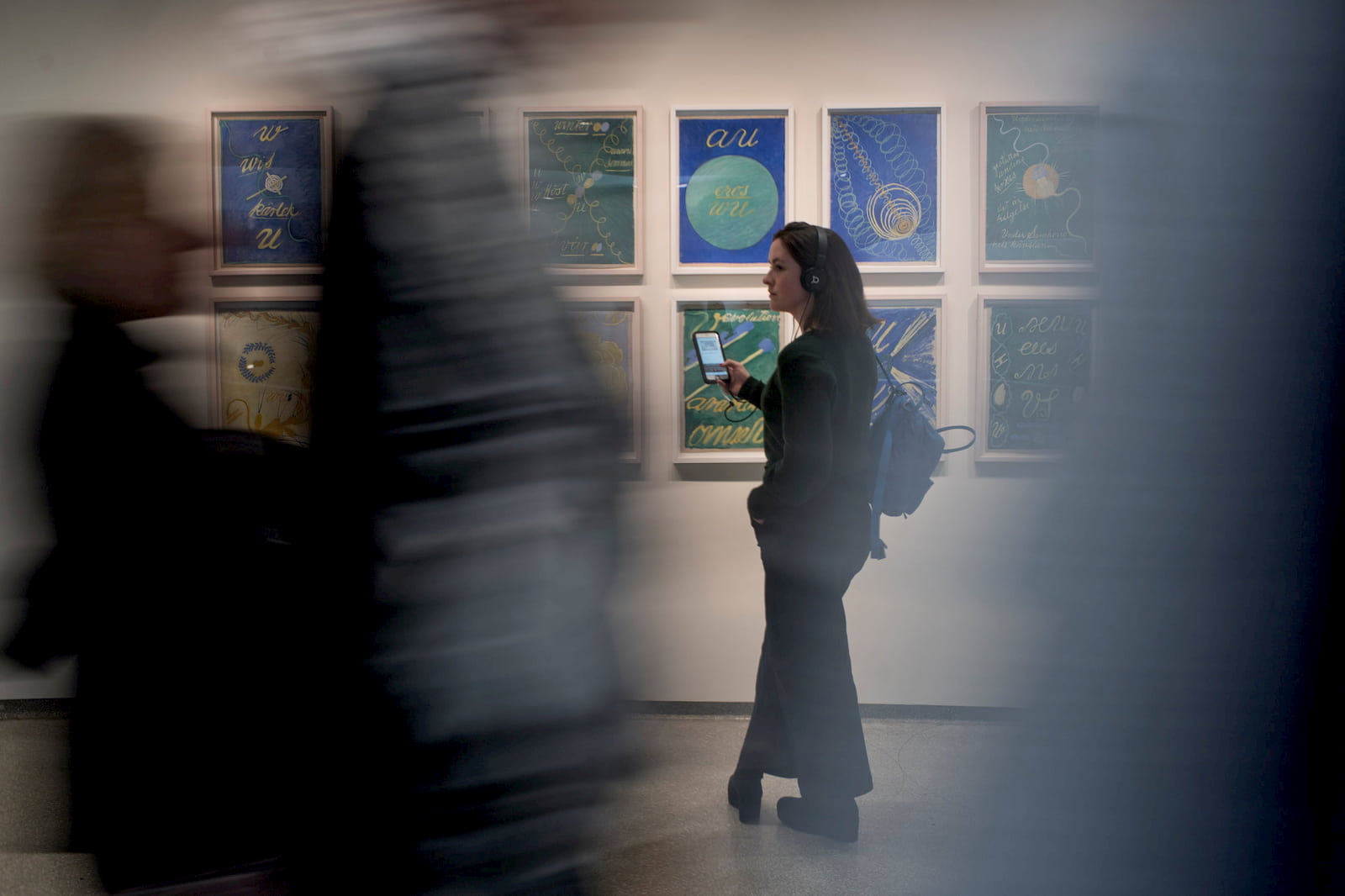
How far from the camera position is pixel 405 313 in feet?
1.70

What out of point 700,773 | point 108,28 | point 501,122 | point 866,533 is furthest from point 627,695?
point 108,28

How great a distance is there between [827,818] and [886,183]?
1.89m

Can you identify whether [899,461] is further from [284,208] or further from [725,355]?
[284,208]

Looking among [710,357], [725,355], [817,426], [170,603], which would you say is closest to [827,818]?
[817,426]

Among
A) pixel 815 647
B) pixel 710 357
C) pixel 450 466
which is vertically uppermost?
pixel 710 357

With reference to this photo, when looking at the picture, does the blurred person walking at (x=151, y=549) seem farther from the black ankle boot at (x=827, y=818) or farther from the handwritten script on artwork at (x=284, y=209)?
the black ankle boot at (x=827, y=818)

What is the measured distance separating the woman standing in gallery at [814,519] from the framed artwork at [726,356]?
0.67m

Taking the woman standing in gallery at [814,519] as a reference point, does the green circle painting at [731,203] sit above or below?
above

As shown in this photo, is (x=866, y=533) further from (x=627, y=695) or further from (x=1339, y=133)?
(x=1339, y=133)

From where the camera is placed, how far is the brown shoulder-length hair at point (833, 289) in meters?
1.79

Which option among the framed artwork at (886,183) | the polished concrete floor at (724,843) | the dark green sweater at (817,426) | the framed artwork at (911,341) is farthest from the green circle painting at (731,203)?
the polished concrete floor at (724,843)

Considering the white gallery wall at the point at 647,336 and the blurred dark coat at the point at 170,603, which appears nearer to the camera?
the white gallery wall at the point at 647,336

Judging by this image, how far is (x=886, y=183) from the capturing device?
2.75 metres

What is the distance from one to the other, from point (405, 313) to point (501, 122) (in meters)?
0.13
